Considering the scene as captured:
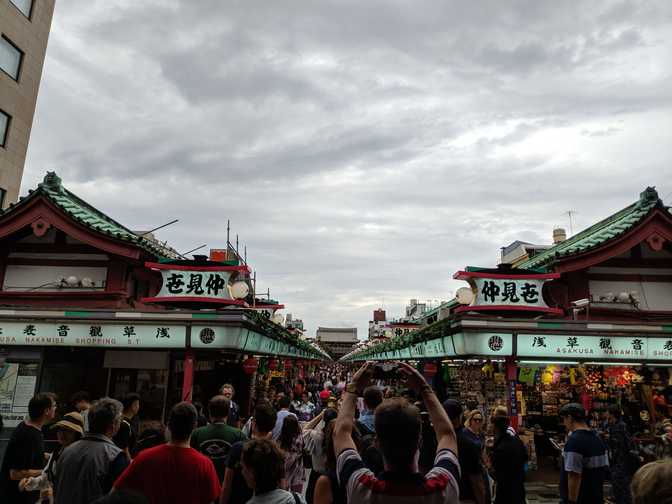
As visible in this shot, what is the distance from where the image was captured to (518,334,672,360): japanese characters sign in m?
11.9

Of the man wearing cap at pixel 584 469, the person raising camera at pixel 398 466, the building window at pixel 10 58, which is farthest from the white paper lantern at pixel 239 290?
the building window at pixel 10 58

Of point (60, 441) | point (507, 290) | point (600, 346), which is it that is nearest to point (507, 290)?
point (507, 290)

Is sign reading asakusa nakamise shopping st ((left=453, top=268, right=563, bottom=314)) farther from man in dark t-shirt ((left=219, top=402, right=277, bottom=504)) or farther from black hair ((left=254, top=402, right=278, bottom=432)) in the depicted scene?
man in dark t-shirt ((left=219, top=402, right=277, bottom=504))

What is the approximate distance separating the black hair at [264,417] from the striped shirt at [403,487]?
10.7 feet

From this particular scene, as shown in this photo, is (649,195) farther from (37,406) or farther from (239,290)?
(37,406)

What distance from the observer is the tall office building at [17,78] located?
21266 mm

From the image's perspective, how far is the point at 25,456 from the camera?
548 cm

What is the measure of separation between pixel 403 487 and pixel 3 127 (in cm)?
2589

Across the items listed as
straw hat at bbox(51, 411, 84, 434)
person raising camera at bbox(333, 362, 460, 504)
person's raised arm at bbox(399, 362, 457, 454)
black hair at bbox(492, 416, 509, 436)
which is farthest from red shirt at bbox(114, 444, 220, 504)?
black hair at bbox(492, 416, 509, 436)

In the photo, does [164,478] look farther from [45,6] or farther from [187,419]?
[45,6]

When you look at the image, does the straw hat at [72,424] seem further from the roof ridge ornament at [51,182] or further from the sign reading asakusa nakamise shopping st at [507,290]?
the roof ridge ornament at [51,182]

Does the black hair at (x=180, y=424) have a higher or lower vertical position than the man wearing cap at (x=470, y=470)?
higher

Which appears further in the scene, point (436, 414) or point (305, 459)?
point (305, 459)

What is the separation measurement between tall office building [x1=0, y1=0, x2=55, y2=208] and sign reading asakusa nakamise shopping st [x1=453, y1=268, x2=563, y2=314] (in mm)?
21525
